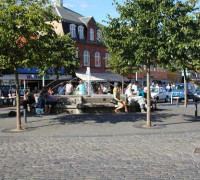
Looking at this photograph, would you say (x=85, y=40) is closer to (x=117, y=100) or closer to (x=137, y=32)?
(x=117, y=100)

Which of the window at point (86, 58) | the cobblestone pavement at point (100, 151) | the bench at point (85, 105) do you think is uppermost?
the window at point (86, 58)

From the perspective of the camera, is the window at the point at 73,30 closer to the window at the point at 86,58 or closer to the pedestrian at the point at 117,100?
the window at the point at 86,58

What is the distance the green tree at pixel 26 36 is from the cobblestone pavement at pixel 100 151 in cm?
206

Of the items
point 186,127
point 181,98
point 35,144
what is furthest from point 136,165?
point 181,98

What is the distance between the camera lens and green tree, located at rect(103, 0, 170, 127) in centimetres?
1080

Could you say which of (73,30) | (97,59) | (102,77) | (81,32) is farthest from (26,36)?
(97,59)

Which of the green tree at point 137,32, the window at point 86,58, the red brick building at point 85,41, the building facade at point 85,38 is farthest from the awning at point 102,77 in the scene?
the green tree at point 137,32

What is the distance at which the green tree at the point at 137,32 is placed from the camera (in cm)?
1080

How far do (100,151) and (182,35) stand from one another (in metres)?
5.05

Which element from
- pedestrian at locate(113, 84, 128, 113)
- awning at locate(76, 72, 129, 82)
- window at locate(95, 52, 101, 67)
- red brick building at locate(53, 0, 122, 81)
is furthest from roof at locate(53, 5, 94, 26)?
pedestrian at locate(113, 84, 128, 113)

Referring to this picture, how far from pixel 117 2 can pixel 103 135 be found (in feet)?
15.8

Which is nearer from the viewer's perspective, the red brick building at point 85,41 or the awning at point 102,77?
the awning at point 102,77

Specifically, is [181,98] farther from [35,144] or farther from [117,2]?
[35,144]

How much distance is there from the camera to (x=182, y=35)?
34.9ft
